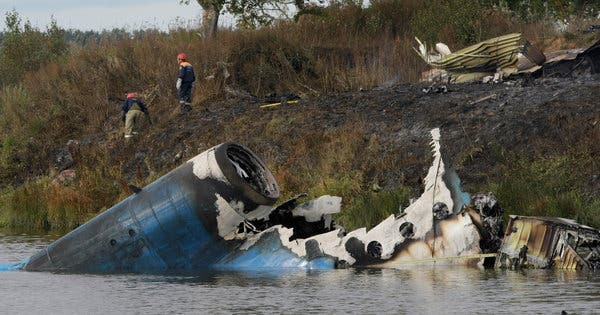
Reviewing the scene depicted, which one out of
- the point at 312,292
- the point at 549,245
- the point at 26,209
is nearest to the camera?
the point at 312,292

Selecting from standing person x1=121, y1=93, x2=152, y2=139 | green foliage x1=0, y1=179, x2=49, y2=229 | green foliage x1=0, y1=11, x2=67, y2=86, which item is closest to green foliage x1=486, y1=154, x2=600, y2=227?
green foliage x1=0, y1=179, x2=49, y2=229

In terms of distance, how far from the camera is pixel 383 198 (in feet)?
62.6

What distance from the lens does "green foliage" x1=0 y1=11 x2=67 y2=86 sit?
4059 centimetres

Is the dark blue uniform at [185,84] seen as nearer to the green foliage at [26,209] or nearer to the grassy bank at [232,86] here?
the grassy bank at [232,86]

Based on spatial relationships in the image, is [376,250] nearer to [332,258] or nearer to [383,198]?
[332,258]

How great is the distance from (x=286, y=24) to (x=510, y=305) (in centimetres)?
2215

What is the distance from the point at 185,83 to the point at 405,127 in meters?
6.88

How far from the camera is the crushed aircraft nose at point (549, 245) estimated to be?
14422 mm

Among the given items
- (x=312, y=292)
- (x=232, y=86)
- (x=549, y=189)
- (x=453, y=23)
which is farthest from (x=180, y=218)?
(x=453, y=23)

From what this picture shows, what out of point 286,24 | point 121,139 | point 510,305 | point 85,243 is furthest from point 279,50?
point 510,305

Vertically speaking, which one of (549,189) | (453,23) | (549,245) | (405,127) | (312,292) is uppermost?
(453,23)

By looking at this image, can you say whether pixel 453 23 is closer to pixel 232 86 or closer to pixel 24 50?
pixel 232 86

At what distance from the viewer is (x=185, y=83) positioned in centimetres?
2822

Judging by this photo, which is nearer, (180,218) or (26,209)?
(180,218)
